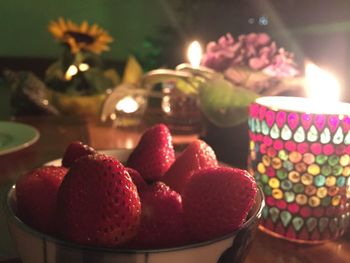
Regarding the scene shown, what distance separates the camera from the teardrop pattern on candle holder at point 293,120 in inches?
15.9

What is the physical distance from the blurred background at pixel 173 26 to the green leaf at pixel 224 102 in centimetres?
19

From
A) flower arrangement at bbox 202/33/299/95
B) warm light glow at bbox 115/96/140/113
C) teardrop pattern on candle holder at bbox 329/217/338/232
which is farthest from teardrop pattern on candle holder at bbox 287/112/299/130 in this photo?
warm light glow at bbox 115/96/140/113

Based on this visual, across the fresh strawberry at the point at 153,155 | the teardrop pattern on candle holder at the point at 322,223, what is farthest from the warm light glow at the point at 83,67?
the teardrop pattern on candle holder at the point at 322,223

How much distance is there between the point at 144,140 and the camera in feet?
1.38

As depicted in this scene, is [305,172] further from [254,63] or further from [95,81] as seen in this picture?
[95,81]

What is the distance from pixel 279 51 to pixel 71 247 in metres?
0.52

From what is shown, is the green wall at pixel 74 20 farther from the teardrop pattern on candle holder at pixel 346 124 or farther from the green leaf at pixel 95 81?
the teardrop pattern on candle holder at pixel 346 124

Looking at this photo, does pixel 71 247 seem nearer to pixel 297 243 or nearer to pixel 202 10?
pixel 297 243

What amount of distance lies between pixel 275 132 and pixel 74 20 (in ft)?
6.28

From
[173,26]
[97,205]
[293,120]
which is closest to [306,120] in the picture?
→ [293,120]

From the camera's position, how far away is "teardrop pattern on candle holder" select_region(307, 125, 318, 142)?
15.7 inches

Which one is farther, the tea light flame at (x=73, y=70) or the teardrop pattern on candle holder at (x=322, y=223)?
the tea light flame at (x=73, y=70)

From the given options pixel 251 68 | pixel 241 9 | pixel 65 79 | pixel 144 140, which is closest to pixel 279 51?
pixel 251 68

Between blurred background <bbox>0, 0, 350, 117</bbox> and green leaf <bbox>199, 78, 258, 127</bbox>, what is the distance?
0.64 feet
